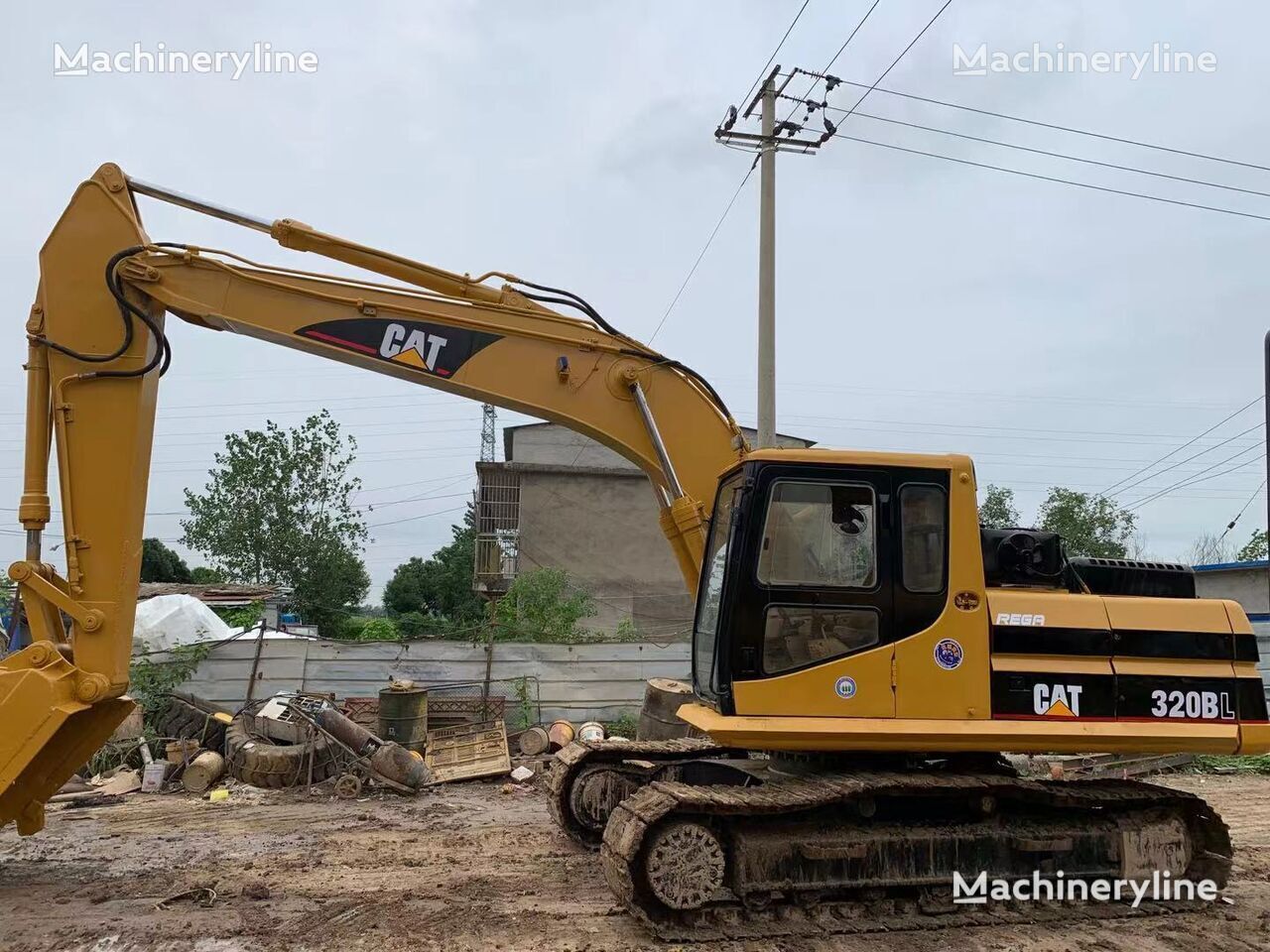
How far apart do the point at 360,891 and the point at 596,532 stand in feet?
69.2

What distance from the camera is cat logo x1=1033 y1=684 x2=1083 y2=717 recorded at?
5719mm

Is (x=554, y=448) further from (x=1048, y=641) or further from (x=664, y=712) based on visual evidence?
(x=1048, y=641)

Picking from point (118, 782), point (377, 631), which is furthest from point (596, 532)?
point (118, 782)

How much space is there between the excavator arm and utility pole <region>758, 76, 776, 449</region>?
22.4ft

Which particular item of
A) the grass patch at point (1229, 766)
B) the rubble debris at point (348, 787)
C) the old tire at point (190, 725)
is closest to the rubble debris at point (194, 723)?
the old tire at point (190, 725)

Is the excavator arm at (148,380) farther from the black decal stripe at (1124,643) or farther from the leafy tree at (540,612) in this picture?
the leafy tree at (540,612)

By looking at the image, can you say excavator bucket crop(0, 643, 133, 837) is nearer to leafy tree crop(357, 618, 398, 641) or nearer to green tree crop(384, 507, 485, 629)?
leafy tree crop(357, 618, 398, 641)

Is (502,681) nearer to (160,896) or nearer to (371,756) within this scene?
(371,756)

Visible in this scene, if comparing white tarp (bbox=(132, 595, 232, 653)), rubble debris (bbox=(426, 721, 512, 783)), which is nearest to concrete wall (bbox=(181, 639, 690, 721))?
rubble debris (bbox=(426, 721, 512, 783))

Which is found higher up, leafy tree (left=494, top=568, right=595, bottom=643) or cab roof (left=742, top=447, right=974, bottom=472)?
cab roof (left=742, top=447, right=974, bottom=472)

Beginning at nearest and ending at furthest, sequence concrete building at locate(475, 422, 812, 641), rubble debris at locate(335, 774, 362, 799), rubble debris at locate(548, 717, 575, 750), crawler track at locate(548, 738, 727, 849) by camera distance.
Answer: crawler track at locate(548, 738, 727, 849)
rubble debris at locate(335, 774, 362, 799)
rubble debris at locate(548, 717, 575, 750)
concrete building at locate(475, 422, 812, 641)

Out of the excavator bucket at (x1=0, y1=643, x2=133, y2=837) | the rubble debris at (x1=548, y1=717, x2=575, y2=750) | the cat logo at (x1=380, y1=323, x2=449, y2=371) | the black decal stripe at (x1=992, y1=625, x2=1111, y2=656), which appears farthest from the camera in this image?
the rubble debris at (x1=548, y1=717, x2=575, y2=750)

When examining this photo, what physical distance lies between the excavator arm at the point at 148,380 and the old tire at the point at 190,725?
504cm

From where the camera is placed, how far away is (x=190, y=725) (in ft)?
35.5
